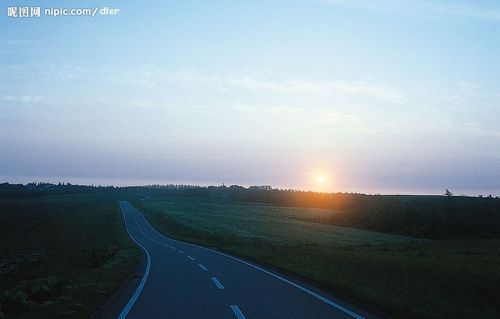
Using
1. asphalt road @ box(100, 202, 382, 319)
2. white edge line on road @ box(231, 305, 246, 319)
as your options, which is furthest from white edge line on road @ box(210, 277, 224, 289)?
white edge line on road @ box(231, 305, 246, 319)

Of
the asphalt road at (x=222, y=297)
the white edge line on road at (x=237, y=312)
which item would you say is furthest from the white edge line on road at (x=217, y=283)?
the white edge line on road at (x=237, y=312)

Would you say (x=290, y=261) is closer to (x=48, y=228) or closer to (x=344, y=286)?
(x=344, y=286)

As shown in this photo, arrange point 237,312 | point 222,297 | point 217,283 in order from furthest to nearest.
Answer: point 217,283 < point 222,297 < point 237,312

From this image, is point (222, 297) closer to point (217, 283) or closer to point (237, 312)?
point (237, 312)

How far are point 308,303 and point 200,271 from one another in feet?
33.2

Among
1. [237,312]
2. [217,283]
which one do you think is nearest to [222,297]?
[237,312]

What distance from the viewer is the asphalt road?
495 inches

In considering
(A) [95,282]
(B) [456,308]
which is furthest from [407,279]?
(A) [95,282]

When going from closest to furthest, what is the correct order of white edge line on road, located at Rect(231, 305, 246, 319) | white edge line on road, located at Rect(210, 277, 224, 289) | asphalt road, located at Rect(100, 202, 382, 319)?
white edge line on road, located at Rect(231, 305, 246, 319) < asphalt road, located at Rect(100, 202, 382, 319) < white edge line on road, located at Rect(210, 277, 224, 289)

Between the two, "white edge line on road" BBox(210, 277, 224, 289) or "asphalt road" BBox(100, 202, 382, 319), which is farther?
"white edge line on road" BBox(210, 277, 224, 289)

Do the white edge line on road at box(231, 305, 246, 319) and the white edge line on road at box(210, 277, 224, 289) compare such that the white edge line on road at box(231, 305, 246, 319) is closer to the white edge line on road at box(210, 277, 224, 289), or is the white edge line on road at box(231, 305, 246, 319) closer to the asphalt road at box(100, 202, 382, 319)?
the asphalt road at box(100, 202, 382, 319)

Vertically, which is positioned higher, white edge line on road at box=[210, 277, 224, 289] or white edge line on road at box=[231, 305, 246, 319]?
white edge line on road at box=[231, 305, 246, 319]

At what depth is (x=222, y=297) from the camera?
15445 millimetres

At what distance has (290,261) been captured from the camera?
86.9 feet
